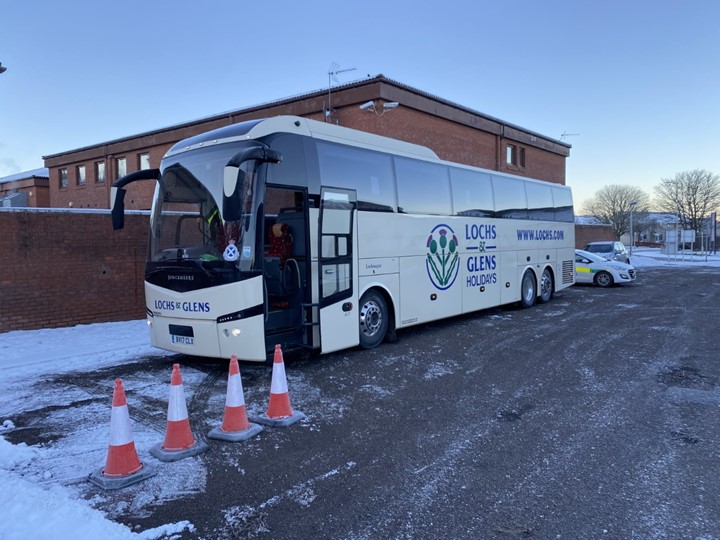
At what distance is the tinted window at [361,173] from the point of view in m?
7.85

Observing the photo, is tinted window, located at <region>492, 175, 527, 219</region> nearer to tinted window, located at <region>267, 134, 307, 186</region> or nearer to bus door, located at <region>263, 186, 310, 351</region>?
bus door, located at <region>263, 186, 310, 351</region>

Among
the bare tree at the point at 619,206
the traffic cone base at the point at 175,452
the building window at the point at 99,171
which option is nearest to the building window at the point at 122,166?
the building window at the point at 99,171

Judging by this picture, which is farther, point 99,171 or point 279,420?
point 99,171

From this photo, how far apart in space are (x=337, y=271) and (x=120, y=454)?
444 centimetres

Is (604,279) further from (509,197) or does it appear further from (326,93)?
(326,93)

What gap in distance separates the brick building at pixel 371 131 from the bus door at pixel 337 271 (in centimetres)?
1068

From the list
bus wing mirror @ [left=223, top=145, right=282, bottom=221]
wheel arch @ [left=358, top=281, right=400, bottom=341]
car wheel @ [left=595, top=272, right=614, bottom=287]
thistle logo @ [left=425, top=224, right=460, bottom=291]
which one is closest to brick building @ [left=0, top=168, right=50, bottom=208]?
thistle logo @ [left=425, top=224, right=460, bottom=291]

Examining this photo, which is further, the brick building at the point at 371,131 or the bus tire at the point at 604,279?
the bus tire at the point at 604,279

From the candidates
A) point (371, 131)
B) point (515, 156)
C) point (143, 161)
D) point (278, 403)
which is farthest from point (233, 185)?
point (143, 161)

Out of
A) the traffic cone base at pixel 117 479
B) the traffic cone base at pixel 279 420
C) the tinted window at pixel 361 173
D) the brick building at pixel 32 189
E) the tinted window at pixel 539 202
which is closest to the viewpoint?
the traffic cone base at pixel 117 479

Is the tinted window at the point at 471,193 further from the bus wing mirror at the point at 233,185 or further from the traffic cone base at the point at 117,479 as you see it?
the traffic cone base at the point at 117,479

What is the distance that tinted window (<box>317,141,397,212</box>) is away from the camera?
785cm

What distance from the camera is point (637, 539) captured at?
10.2 ft

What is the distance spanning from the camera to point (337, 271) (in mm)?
7863
